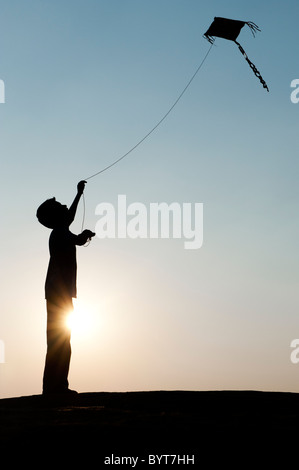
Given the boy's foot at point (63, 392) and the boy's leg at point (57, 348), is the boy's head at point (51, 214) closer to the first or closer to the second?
the boy's leg at point (57, 348)

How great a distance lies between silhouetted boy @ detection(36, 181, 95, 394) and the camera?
13.1 m

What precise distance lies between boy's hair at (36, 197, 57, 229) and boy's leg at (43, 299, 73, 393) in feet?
5.59

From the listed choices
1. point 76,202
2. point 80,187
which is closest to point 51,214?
point 76,202

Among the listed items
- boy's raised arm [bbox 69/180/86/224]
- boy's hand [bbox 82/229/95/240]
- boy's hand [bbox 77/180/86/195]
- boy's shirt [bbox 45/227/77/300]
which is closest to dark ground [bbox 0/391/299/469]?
boy's shirt [bbox 45/227/77/300]

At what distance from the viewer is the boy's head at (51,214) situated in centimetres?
1372

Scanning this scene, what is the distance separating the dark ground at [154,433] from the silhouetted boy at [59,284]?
1.79 m

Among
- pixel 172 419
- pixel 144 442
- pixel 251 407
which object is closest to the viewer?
pixel 144 442

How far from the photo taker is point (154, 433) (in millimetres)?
8031

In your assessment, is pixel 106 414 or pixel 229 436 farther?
pixel 106 414

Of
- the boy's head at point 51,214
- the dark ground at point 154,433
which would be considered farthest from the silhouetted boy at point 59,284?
the dark ground at point 154,433

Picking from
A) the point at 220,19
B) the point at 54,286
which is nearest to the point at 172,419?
the point at 54,286
